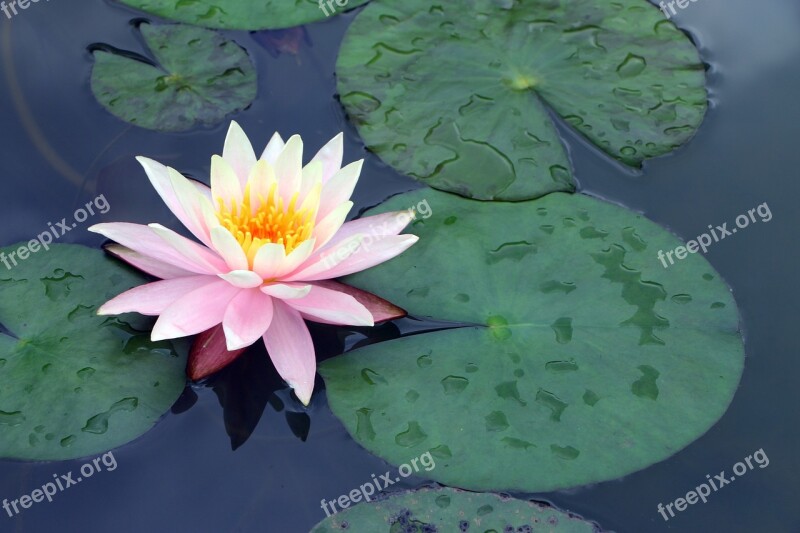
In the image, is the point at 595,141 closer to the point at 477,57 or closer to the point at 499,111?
the point at 499,111

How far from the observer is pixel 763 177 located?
334cm

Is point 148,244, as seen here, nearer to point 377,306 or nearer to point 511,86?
point 377,306

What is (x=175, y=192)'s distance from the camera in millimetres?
2473

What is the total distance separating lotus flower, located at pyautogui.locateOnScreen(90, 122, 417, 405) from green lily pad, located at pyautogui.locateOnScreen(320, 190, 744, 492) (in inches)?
10.0

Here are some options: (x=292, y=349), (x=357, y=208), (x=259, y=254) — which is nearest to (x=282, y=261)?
(x=259, y=254)

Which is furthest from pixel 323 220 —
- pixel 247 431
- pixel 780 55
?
pixel 780 55

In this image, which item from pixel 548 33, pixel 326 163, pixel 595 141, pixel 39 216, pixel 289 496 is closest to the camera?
pixel 289 496

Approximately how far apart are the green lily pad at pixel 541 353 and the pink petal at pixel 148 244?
2.01 ft

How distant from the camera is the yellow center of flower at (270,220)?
2523mm

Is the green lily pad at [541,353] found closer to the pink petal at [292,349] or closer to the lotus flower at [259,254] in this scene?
the pink petal at [292,349]

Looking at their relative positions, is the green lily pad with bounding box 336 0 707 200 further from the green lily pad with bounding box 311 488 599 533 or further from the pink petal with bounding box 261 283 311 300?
the green lily pad with bounding box 311 488 599 533

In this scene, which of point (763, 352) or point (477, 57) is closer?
point (763, 352)

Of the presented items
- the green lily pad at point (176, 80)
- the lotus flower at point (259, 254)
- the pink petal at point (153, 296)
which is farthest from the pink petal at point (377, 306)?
the green lily pad at point (176, 80)

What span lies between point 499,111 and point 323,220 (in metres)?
1.24
